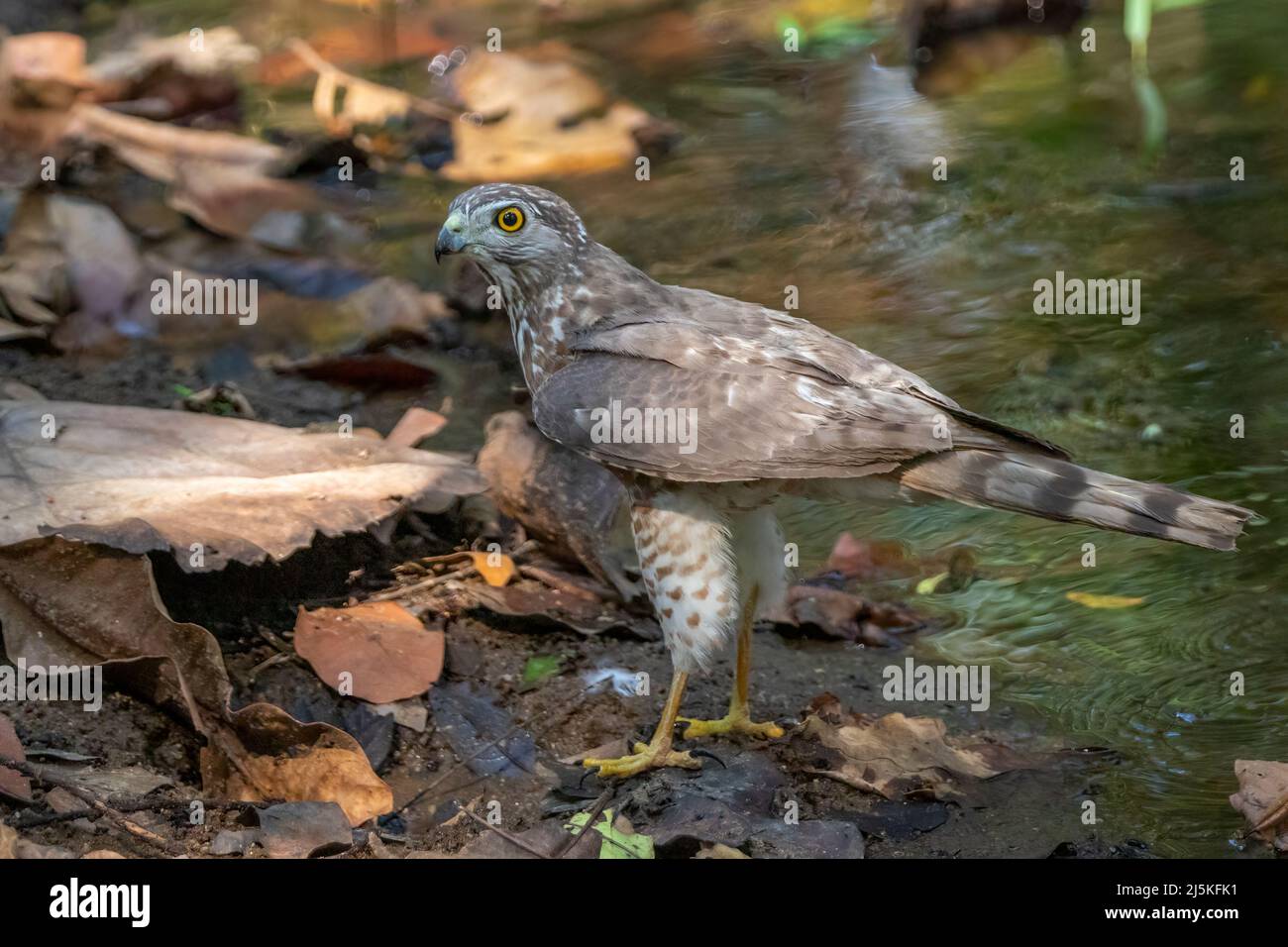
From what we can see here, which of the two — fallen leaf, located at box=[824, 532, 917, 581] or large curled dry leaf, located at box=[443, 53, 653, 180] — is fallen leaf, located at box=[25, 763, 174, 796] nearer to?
fallen leaf, located at box=[824, 532, 917, 581]

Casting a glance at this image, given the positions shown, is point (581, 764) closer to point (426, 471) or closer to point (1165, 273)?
point (426, 471)

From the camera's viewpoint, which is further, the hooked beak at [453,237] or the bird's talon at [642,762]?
the hooked beak at [453,237]

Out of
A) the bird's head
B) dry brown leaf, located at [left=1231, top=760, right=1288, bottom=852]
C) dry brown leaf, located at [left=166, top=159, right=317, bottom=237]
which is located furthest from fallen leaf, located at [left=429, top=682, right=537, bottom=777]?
dry brown leaf, located at [left=166, top=159, right=317, bottom=237]

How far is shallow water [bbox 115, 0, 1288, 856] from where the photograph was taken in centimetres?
456

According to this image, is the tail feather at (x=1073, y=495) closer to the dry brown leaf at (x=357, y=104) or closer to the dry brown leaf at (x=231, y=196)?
the dry brown leaf at (x=231, y=196)

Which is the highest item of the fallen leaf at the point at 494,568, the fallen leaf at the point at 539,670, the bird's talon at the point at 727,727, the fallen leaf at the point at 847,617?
the fallen leaf at the point at 494,568

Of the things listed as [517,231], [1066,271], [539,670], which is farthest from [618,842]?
[1066,271]

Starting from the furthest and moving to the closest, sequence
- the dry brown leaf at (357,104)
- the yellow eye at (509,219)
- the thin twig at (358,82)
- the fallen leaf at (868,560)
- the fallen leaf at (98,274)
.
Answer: the thin twig at (358,82), the dry brown leaf at (357,104), the fallen leaf at (98,274), the fallen leaf at (868,560), the yellow eye at (509,219)

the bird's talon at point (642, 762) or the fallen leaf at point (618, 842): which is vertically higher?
the bird's talon at point (642, 762)

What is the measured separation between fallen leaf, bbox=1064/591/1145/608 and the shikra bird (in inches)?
38.2

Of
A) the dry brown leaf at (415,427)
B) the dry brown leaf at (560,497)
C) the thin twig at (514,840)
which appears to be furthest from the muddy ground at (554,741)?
the dry brown leaf at (415,427)

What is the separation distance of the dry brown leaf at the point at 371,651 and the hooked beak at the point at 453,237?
3.80 ft

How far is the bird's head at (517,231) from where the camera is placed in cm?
482

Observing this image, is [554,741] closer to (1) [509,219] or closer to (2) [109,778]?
(2) [109,778]
